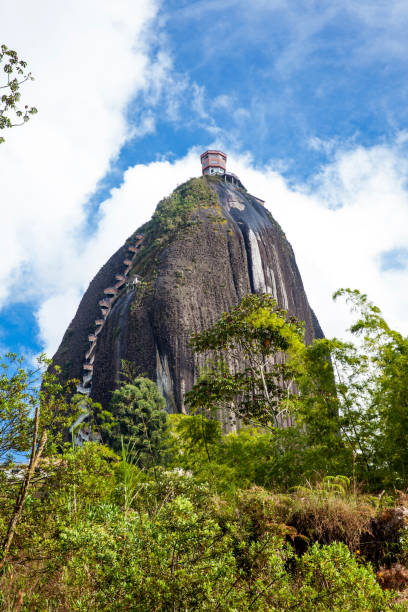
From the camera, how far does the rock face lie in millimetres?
29719

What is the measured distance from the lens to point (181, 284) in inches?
1257

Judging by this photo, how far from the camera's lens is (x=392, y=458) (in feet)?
24.2

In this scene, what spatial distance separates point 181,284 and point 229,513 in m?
27.5

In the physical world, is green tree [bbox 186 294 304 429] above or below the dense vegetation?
above

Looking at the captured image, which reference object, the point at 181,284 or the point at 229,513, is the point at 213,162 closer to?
the point at 181,284

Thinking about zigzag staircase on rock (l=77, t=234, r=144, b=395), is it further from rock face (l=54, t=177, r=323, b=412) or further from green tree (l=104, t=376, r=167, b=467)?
green tree (l=104, t=376, r=167, b=467)

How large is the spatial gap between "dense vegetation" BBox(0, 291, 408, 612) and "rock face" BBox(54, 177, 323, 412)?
692 inches

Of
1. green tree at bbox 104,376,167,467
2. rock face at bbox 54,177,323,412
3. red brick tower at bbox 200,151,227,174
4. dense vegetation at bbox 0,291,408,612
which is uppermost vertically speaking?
red brick tower at bbox 200,151,227,174

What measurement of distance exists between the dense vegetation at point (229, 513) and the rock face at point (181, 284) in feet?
57.7

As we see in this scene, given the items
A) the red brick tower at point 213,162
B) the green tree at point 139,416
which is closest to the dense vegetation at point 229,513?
the green tree at point 139,416

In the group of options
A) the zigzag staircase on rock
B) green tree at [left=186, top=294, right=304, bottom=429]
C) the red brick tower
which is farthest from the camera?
the red brick tower

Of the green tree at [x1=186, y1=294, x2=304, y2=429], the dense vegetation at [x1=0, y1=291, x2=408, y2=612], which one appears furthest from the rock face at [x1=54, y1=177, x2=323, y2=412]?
the dense vegetation at [x1=0, y1=291, x2=408, y2=612]

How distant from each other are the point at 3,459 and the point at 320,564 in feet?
10.3

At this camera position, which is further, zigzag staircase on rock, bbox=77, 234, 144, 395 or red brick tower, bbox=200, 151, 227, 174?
red brick tower, bbox=200, 151, 227, 174
